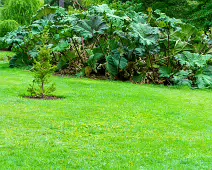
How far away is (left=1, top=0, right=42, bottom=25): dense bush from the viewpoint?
2320 centimetres

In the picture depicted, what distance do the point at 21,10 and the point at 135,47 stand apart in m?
13.2

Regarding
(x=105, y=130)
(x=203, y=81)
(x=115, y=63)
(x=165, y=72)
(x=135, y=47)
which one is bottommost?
(x=105, y=130)

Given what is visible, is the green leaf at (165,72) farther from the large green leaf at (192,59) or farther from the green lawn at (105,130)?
the green lawn at (105,130)

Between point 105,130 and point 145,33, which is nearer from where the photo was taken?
point 105,130

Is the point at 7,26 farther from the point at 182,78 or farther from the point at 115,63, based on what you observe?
the point at 182,78

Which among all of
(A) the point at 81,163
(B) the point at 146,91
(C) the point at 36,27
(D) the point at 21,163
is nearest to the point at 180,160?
(A) the point at 81,163

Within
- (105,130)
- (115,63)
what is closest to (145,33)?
(115,63)

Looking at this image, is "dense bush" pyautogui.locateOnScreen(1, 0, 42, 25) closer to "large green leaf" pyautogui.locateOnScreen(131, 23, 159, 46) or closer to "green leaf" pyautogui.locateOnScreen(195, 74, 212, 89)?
"large green leaf" pyautogui.locateOnScreen(131, 23, 159, 46)

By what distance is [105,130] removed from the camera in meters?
6.18

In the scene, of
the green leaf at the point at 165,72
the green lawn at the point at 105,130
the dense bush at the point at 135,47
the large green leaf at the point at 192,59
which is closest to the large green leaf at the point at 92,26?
the dense bush at the point at 135,47

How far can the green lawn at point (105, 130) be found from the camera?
4871mm

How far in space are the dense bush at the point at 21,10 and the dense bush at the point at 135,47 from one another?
10897mm

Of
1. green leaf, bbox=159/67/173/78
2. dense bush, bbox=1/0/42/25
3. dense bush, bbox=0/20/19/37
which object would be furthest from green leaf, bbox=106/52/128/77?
dense bush, bbox=1/0/42/25

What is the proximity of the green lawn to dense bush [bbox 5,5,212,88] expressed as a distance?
7.43 ft
